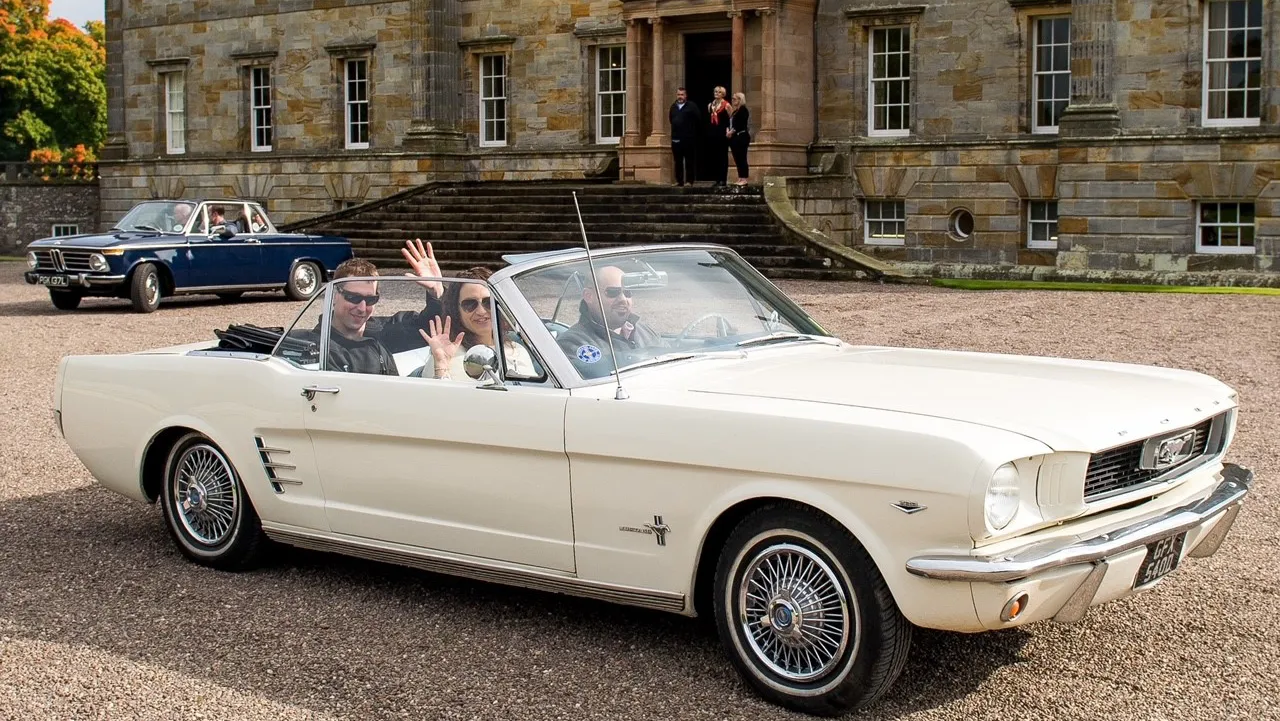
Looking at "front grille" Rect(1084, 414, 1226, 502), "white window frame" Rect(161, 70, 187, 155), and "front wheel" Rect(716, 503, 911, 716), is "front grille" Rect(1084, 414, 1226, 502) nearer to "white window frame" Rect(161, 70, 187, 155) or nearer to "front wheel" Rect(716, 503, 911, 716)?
"front wheel" Rect(716, 503, 911, 716)

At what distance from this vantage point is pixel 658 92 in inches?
1162

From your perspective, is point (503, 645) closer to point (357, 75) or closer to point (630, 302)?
point (630, 302)

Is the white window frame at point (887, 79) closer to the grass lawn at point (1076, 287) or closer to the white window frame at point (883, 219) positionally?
the white window frame at point (883, 219)

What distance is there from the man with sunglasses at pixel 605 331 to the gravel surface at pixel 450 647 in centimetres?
111

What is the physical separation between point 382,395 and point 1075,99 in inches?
838

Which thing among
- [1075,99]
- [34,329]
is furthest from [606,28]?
[34,329]

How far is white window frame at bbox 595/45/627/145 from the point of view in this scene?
32.4 metres

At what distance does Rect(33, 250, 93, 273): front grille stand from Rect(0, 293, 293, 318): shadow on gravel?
2.26 ft

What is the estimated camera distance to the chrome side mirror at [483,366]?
5865mm

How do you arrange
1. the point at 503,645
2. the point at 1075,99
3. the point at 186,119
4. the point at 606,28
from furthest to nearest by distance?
the point at 186,119 → the point at 606,28 → the point at 1075,99 → the point at 503,645

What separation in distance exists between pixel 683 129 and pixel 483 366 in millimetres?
22485

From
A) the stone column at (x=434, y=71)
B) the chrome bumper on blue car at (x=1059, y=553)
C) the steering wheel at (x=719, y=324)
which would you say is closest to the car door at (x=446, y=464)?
the steering wheel at (x=719, y=324)

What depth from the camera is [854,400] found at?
5.27 meters

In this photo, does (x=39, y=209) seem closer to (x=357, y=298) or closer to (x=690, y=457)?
(x=357, y=298)
